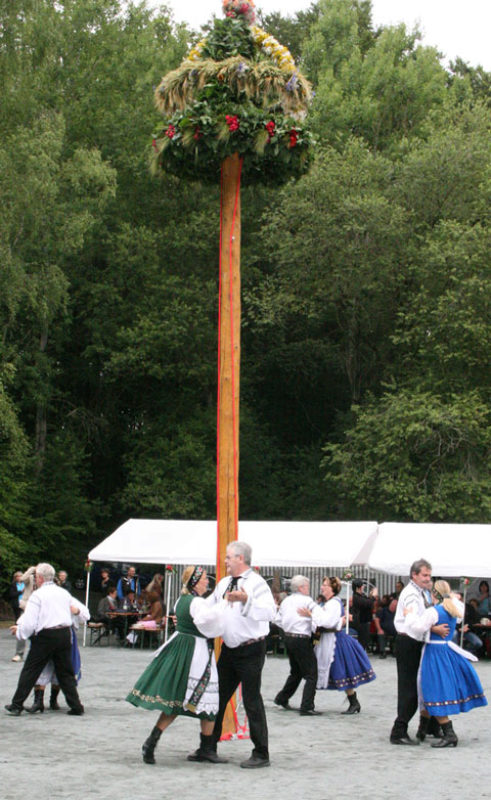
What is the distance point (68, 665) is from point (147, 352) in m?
24.1

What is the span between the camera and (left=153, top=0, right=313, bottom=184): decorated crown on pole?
11.1m

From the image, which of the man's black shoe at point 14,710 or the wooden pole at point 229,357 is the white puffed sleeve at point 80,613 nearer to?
the man's black shoe at point 14,710

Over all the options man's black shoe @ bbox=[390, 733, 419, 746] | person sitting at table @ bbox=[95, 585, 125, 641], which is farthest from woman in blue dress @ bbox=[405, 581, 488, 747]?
person sitting at table @ bbox=[95, 585, 125, 641]

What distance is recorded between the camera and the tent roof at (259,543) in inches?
848

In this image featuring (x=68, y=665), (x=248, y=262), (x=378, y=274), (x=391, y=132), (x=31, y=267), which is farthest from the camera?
(x=391, y=132)

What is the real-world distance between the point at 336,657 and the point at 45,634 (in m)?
3.59

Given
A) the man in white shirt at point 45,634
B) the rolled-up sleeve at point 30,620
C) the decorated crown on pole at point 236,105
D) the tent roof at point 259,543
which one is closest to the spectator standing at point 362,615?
the tent roof at point 259,543

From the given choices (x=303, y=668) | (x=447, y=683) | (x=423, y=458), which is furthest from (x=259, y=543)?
(x=447, y=683)

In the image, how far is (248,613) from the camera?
9.11 metres

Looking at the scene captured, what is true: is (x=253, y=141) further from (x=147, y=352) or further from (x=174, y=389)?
(x=174, y=389)

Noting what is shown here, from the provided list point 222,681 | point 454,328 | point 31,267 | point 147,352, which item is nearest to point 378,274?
point 454,328

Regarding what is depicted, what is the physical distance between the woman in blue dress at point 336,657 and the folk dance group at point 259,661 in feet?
0.05

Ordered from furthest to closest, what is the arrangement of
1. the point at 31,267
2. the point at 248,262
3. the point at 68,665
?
the point at 248,262 < the point at 31,267 < the point at 68,665

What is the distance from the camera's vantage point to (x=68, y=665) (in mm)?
12023
